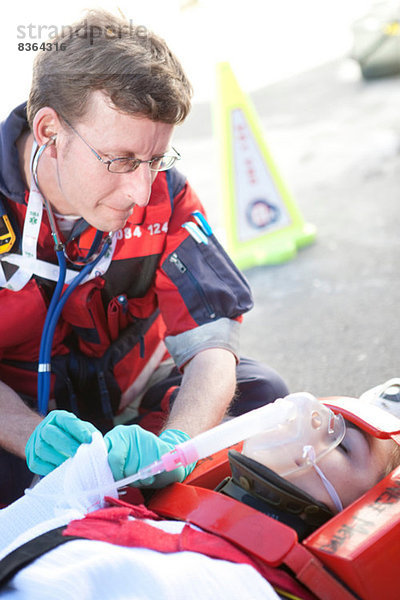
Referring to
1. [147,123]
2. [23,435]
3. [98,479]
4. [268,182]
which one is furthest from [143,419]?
[268,182]

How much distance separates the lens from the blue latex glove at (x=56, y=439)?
1636mm

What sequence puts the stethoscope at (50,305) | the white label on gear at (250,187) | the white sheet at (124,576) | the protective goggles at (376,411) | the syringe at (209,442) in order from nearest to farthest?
the white sheet at (124,576) → the syringe at (209,442) → the protective goggles at (376,411) → the stethoscope at (50,305) → the white label on gear at (250,187)

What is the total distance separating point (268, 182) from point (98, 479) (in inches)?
107

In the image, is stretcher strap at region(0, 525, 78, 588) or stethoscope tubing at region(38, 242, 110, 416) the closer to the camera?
stretcher strap at region(0, 525, 78, 588)

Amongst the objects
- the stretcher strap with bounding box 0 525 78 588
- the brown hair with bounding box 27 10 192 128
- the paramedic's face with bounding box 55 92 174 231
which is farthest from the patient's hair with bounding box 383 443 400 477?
the brown hair with bounding box 27 10 192 128

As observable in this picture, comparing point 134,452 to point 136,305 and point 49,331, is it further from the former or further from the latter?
point 136,305

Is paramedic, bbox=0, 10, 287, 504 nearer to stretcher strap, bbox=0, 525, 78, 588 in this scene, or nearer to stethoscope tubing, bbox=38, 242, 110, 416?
stethoscope tubing, bbox=38, 242, 110, 416

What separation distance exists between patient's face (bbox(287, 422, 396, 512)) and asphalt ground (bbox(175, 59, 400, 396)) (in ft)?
3.54

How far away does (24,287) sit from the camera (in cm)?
203

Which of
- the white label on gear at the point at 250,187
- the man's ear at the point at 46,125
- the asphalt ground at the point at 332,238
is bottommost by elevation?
the asphalt ground at the point at 332,238

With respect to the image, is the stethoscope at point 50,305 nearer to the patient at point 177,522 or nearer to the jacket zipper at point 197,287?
the jacket zipper at point 197,287

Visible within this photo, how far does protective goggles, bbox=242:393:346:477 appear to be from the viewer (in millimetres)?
1574

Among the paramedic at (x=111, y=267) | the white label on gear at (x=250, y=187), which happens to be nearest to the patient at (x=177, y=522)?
the paramedic at (x=111, y=267)

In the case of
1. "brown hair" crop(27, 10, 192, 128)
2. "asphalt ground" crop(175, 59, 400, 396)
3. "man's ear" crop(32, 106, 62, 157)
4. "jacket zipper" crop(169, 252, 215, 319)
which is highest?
"brown hair" crop(27, 10, 192, 128)
